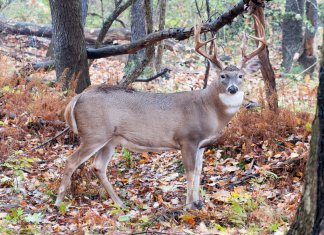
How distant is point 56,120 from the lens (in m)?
9.15

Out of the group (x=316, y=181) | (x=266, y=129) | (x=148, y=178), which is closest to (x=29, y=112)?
(x=148, y=178)

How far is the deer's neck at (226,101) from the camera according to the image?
7.00 m

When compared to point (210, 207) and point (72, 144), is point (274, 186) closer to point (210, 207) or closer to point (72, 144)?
point (210, 207)

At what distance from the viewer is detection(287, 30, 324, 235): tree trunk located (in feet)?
12.1

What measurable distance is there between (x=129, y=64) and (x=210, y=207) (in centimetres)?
802

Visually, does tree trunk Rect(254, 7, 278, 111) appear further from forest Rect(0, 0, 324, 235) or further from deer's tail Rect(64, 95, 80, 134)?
deer's tail Rect(64, 95, 80, 134)

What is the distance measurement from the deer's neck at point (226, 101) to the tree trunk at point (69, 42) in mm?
2857

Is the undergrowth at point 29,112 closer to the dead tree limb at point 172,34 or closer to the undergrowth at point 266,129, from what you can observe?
the dead tree limb at point 172,34

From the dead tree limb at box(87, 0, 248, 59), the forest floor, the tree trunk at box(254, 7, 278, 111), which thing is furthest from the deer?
the tree trunk at box(254, 7, 278, 111)

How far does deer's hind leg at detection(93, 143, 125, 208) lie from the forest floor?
0.13 metres

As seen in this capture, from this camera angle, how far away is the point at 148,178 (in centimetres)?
777

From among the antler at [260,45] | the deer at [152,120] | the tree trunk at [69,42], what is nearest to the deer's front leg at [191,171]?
the deer at [152,120]

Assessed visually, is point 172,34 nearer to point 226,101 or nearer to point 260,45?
point 260,45

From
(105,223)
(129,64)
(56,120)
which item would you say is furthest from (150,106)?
(129,64)
